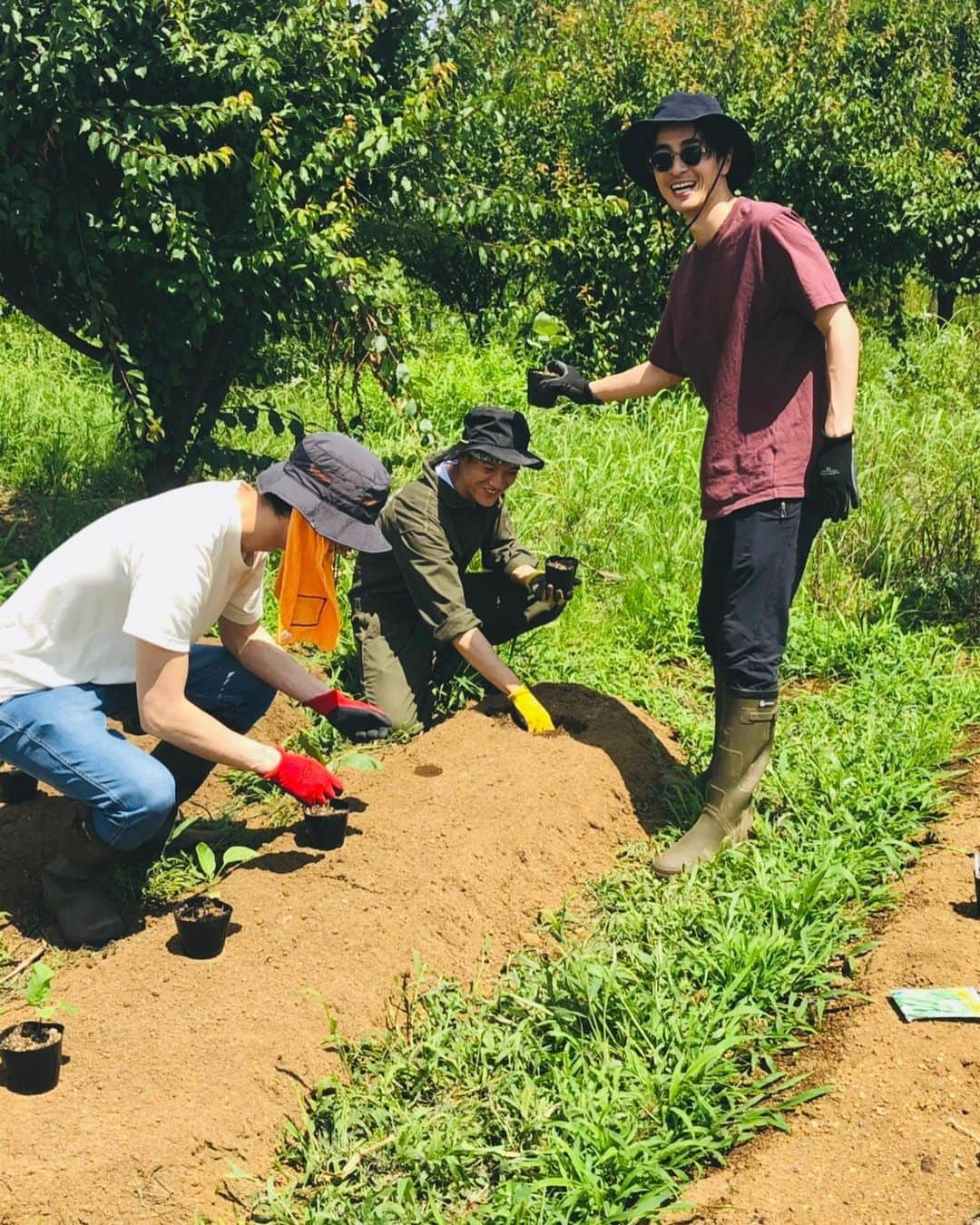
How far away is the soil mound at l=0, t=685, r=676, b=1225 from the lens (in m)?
2.68

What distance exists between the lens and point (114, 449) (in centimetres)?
770

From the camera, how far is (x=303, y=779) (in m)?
3.58

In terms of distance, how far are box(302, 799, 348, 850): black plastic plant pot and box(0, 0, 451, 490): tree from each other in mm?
2532

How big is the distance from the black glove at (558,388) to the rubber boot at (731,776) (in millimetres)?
1228

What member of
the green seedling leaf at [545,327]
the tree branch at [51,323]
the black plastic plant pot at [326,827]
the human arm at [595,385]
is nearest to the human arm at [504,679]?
the human arm at [595,385]

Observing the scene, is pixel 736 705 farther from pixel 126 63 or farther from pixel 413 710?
pixel 126 63

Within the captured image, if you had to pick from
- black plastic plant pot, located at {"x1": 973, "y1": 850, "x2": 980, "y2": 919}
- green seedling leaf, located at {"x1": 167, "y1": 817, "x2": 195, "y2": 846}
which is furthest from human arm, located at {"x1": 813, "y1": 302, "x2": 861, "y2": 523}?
green seedling leaf, located at {"x1": 167, "y1": 817, "x2": 195, "y2": 846}

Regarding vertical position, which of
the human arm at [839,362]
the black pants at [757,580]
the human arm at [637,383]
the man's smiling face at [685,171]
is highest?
the man's smiling face at [685,171]

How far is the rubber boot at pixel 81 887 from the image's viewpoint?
3551 mm

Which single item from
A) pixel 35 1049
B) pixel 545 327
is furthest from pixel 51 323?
pixel 35 1049

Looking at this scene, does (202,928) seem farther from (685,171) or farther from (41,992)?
(685,171)

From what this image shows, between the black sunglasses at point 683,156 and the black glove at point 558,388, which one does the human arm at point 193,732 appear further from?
the black sunglasses at point 683,156

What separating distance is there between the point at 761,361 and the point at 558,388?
0.94m

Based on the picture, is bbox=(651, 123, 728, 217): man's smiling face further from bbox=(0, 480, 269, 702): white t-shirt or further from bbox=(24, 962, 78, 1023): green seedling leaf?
bbox=(24, 962, 78, 1023): green seedling leaf
